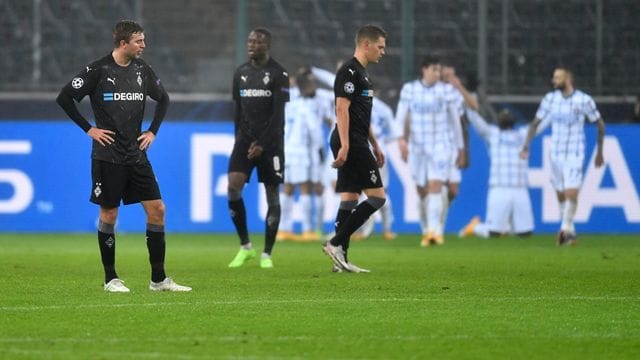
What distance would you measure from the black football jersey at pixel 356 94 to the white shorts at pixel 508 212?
8.57 metres

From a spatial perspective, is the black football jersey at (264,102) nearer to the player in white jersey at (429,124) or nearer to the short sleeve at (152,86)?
the short sleeve at (152,86)

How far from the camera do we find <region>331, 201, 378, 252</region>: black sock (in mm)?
14539

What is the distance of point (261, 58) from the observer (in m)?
15.5

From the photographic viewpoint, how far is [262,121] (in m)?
15.5

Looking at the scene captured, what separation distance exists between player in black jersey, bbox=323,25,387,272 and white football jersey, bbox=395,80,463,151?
6.81 meters

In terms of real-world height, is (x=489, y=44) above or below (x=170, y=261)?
above

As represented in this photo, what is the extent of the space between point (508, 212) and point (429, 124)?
7.49 feet

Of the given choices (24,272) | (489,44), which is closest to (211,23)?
(489,44)

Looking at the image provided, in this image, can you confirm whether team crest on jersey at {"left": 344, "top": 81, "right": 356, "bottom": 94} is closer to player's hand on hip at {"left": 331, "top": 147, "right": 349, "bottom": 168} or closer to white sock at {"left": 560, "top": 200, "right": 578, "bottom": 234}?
player's hand on hip at {"left": 331, "top": 147, "right": 349, "bottom": 168}

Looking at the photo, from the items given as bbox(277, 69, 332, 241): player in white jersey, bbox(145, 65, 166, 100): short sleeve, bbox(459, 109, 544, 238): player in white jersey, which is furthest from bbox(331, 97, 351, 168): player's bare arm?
bbox(459, 109, 544, 238): player in white jersey

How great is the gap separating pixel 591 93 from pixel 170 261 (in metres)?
9.66

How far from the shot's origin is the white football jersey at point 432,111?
21.5 metres

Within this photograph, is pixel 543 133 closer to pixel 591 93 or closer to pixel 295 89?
pixel 591 93

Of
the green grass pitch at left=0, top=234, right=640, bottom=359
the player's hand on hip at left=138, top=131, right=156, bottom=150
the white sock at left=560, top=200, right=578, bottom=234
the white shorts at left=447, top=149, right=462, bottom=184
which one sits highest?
the player's hand on hip at left=138, top=131, right=156, bottom=150
